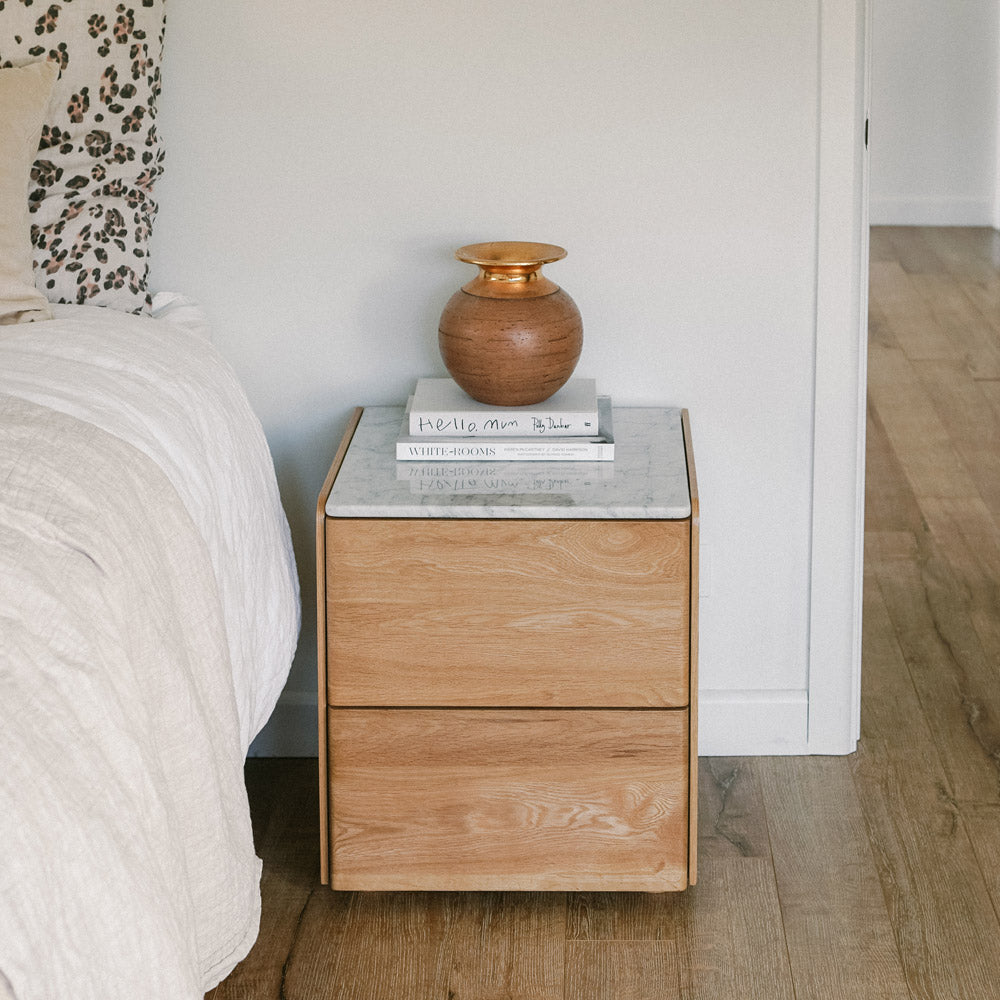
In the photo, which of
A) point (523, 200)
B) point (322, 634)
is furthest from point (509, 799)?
point (523, 200)

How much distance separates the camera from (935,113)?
540cm

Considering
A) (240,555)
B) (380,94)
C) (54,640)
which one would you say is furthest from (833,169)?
(54,640)

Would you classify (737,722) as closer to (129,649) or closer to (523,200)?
(523,200)

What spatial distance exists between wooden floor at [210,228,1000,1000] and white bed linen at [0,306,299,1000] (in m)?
0.31

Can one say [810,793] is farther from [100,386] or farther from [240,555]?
[100,386]

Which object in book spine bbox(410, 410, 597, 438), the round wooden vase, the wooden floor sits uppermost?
the round wooden vase

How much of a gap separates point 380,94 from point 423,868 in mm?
998

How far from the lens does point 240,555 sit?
1.48m

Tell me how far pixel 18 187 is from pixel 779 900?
125cm

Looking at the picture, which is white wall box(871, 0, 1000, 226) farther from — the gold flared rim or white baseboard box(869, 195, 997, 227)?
the gold flared rim

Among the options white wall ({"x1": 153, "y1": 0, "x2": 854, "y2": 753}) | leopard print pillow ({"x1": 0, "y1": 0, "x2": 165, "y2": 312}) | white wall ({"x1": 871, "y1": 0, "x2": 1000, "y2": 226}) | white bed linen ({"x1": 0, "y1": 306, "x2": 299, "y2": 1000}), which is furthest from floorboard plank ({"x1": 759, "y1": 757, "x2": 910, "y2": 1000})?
white wall ({"x1": 871, "y1": 0, "x2": 1000, "y2": 226})

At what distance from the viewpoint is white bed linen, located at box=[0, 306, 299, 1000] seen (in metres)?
0.83

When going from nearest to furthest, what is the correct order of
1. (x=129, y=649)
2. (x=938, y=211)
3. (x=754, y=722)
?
(x=129, y=649)
(x=754, y=722)
(x=938, y=211)

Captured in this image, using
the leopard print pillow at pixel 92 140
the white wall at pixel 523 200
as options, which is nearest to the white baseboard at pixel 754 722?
the white wall at pixel 523 200
